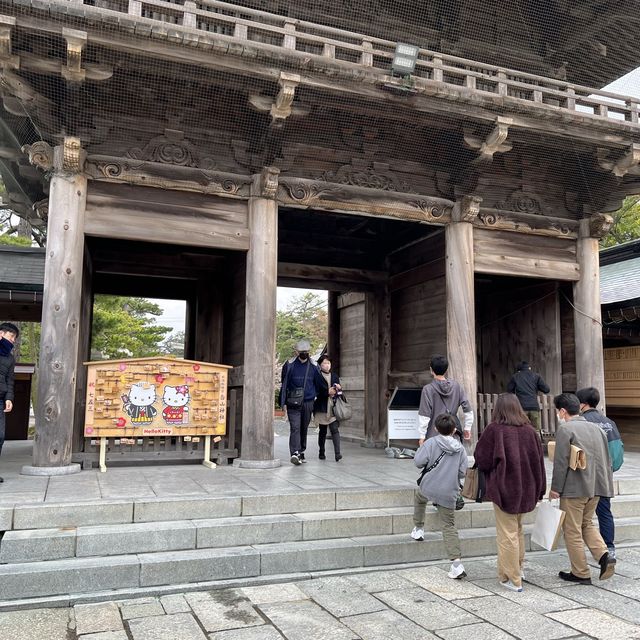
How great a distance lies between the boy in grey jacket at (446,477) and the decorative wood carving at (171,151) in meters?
5.01

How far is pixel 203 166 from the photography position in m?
7.86

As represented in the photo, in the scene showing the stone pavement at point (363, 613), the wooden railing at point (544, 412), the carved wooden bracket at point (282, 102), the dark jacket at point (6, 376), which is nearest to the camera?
the stone pavement at point (363, 613)

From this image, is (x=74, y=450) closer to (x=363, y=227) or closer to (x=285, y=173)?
(x=285, y=173)

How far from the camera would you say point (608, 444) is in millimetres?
5281

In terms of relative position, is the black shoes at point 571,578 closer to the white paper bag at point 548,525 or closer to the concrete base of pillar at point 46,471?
the white paper bag at point 548,525

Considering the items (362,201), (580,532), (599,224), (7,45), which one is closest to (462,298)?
(362,201)

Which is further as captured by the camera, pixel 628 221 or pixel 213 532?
pixel 628 221

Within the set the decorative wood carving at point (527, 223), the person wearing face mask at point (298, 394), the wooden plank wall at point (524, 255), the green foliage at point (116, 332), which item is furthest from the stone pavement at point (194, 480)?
the green foliage at point (116, 332)

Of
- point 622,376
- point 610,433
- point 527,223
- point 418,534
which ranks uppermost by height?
point 527,223

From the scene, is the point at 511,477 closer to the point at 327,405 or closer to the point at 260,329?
the point at 260,329

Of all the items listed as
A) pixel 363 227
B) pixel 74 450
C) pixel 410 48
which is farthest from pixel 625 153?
pixel 74 450

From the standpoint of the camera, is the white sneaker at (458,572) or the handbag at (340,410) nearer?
the white sneaker at (458,572)

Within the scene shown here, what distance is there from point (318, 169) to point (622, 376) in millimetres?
8192

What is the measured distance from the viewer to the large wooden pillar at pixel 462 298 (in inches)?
347
